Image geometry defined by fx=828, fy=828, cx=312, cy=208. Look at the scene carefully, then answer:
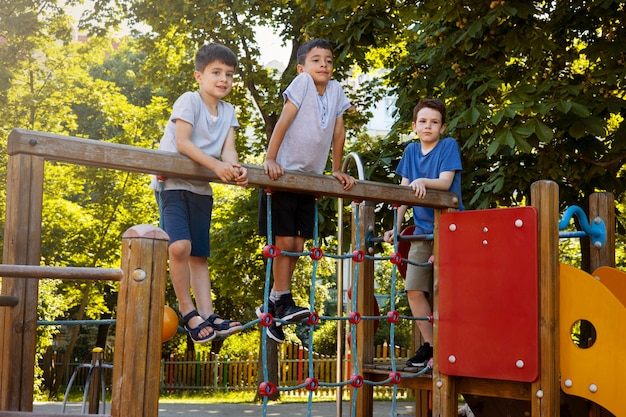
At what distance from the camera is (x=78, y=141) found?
9.34 ft

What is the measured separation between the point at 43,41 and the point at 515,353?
13.9 metres

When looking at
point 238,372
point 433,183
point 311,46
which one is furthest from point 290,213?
point 238,372

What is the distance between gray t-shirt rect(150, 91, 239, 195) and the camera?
3.38 m

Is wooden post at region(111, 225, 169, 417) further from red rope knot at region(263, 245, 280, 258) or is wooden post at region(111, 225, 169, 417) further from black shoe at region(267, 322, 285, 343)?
black shoe at region(267, 322, 285, 343)

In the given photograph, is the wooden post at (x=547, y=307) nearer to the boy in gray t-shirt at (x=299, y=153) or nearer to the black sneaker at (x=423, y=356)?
the black sneaker at (x=423, y=356)

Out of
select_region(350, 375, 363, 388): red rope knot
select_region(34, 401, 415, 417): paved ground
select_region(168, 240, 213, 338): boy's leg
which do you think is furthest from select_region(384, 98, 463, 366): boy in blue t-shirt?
select_region(34, 401, 415, 417): paved ground

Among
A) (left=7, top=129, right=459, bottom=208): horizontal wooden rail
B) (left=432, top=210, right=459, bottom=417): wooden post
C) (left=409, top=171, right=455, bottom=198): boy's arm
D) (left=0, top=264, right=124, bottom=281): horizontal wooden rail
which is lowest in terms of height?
(left=432, top=210, right=459, bottom=417): wooden post

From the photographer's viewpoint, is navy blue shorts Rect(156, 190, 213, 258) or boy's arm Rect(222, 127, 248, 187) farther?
navy blue shorts Rect(156, 190, 213, 258)

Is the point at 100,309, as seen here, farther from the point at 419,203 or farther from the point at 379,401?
the point at 419,203

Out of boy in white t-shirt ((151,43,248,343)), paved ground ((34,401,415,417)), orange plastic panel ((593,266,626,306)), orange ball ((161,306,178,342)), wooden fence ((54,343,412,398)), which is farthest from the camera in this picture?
wooden fence ((54,343,412,398))

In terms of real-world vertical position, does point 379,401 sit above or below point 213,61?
below

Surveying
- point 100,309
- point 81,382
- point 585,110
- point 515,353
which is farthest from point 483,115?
point 81,382

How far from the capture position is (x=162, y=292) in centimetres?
240

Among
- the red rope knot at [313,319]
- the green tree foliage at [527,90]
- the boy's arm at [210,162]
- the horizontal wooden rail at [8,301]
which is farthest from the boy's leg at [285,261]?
the green tree foliage at [527,90]
